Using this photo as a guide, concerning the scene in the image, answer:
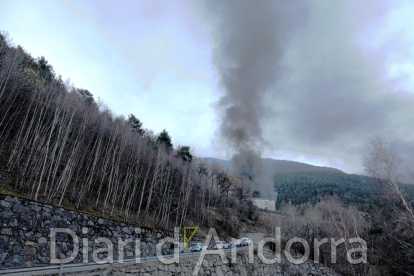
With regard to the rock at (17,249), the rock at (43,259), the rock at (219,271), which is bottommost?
the rock at (219,271)

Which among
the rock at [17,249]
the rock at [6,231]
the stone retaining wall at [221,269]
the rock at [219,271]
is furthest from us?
the rock at [219,271]

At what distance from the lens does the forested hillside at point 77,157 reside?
49.9ft

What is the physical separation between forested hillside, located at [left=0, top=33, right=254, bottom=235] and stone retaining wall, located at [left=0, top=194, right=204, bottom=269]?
376cm

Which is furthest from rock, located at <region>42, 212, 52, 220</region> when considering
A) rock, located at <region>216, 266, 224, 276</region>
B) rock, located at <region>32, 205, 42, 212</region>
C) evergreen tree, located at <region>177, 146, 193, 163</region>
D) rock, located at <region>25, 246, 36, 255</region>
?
evergreen tree, located at <region>177, 146, 193, 163</region>

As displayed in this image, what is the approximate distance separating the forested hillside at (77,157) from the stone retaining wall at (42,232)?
3.76 metres

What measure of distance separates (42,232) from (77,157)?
12.7 meters

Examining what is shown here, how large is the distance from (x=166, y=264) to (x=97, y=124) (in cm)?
1924

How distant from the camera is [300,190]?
102250mm

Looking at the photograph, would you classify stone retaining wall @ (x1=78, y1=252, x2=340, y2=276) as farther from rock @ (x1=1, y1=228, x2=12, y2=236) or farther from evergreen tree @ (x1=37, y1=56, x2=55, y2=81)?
evergreen tree @ (x1=37, y1=56, x2=55, y2=81)

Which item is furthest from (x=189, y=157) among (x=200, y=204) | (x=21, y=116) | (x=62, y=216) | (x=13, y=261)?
(x=13, y=261)

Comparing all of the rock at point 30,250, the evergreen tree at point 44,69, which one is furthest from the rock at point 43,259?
the evergreen tree at point 44,69

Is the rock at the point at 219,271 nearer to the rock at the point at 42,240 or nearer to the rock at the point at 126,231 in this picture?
the rock at the point at 126,231

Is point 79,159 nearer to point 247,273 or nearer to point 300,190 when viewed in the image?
point 247,273

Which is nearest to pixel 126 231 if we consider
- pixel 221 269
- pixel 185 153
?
pixel 221 269
